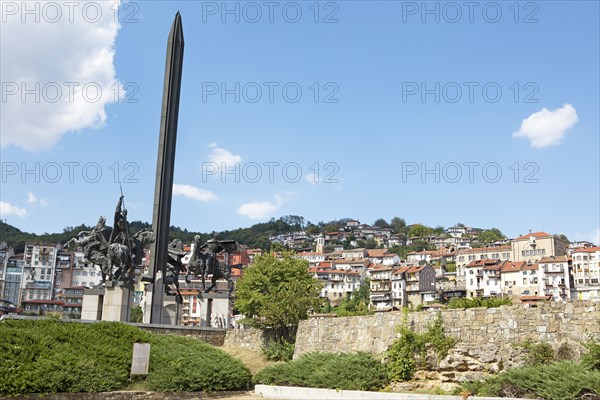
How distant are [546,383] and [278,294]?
57.9 feet

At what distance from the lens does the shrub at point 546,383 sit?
1220cm

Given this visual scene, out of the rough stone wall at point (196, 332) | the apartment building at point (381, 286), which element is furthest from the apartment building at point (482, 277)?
the rough stone wall at point (196, 332)

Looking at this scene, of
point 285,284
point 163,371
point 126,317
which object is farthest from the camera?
point 285,284

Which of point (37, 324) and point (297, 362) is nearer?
point (297, 362)

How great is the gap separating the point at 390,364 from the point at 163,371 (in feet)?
22.7

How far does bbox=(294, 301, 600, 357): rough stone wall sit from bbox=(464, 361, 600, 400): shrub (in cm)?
180

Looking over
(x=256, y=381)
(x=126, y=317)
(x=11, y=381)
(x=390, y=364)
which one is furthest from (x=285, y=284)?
(x=11, y=381)

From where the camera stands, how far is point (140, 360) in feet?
62.6

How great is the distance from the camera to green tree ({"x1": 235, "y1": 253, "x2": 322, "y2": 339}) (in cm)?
2809

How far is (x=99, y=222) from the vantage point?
101 feet

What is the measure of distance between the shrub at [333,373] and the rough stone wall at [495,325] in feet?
5.07

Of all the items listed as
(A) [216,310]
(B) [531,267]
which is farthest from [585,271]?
(A) [216,310]

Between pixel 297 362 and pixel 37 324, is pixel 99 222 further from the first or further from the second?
pixel 297 362

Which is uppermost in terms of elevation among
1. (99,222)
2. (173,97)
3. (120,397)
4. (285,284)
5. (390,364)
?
(173,97)
